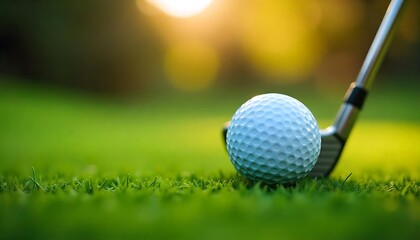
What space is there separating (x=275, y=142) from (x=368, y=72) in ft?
3.33

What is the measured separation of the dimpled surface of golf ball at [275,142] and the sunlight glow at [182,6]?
15.7 metres

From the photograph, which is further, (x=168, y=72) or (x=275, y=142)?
(x=168, y=72)

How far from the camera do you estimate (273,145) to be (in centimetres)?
239

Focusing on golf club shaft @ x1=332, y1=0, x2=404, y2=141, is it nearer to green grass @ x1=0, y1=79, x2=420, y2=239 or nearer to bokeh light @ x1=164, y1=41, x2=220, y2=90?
green grass @ x1=0, y1=79, x2=420, y2=239

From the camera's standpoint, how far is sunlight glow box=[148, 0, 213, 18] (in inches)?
717

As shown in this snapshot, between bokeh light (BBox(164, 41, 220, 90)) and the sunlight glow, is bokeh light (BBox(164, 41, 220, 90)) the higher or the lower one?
the lower one

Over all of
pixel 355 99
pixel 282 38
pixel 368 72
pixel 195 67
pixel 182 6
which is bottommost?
pixel 195 67

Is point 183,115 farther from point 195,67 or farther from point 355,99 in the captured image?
point 195,67

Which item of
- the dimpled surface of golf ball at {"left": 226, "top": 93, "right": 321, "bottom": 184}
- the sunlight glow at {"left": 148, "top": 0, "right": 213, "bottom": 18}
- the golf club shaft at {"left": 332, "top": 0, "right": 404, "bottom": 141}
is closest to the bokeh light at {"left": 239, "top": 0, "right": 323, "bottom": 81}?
the sunlight glow at {"left": 148, "top": 0, "right": 213, "bottom": 18}

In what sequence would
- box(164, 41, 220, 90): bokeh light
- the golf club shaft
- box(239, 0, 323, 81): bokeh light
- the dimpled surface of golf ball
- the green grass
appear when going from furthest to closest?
box(164, 41, 220, 90): bokeh light → box(239, 0, 323, 81): bokeh light → the golf club shaft → the dimpled surface of golf ball → the green grass

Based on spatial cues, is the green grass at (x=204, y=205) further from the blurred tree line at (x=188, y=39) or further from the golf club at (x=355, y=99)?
the blurred tree line at (x=188, y=39)

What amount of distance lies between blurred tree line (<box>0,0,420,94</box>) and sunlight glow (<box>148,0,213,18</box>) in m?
0.32

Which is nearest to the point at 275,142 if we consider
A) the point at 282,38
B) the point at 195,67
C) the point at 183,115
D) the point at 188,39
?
the point at 183,115

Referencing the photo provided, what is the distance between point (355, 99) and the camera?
2934mm
